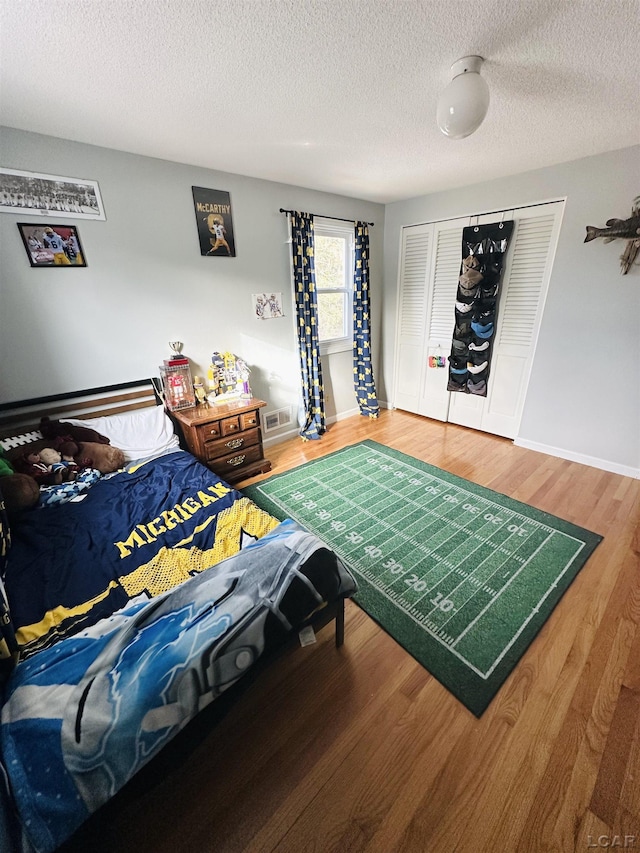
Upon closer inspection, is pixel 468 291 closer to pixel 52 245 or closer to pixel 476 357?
pixel 476 357

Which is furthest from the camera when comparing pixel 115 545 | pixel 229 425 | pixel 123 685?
pixel 229 425

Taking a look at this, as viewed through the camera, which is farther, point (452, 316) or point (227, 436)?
point (452, 316)

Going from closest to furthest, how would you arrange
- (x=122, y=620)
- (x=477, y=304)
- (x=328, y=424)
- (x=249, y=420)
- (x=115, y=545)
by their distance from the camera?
(x=122, y=620) → (x=115, y=545) → (x=249, y=420) → (x=477, y=304) → (x=328, y=424)

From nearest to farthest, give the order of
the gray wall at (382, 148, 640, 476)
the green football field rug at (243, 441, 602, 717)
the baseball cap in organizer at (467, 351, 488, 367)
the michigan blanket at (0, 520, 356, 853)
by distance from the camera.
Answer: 1. the michigan blanket at (0, 520, 356, 853)
2. the green football field rug at (243, 441, 602, 717)
3. the gray wall at (382, 148, 640, 476)
4. the baseball cap in organizer at (467, 351, 488, 367)

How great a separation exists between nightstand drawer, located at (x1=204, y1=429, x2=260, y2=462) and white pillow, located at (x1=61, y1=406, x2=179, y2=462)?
0.24 meters

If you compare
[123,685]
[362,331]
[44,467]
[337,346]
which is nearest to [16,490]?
[44,467]

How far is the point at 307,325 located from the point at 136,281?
1.50m

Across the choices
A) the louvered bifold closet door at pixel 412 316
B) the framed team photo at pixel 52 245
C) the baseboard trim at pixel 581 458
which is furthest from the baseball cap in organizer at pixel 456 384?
the framed team photo at pixel 52 245

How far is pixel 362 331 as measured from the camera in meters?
3.72

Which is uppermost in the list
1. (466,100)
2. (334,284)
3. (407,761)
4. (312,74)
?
(312,74)

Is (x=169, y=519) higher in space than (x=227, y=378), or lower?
lower

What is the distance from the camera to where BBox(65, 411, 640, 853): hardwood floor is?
951mm

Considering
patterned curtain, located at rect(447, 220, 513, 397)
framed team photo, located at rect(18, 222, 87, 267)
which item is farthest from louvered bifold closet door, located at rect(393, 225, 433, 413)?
framed team photo, located at rect(18, 222, 87, 267)

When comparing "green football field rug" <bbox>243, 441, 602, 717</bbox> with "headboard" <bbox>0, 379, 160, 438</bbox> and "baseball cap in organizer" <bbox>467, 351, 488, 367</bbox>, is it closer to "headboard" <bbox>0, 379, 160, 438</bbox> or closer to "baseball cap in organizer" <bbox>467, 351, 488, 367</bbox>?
"headboard" <bbox>0, 379, 160, 438</bbox>
